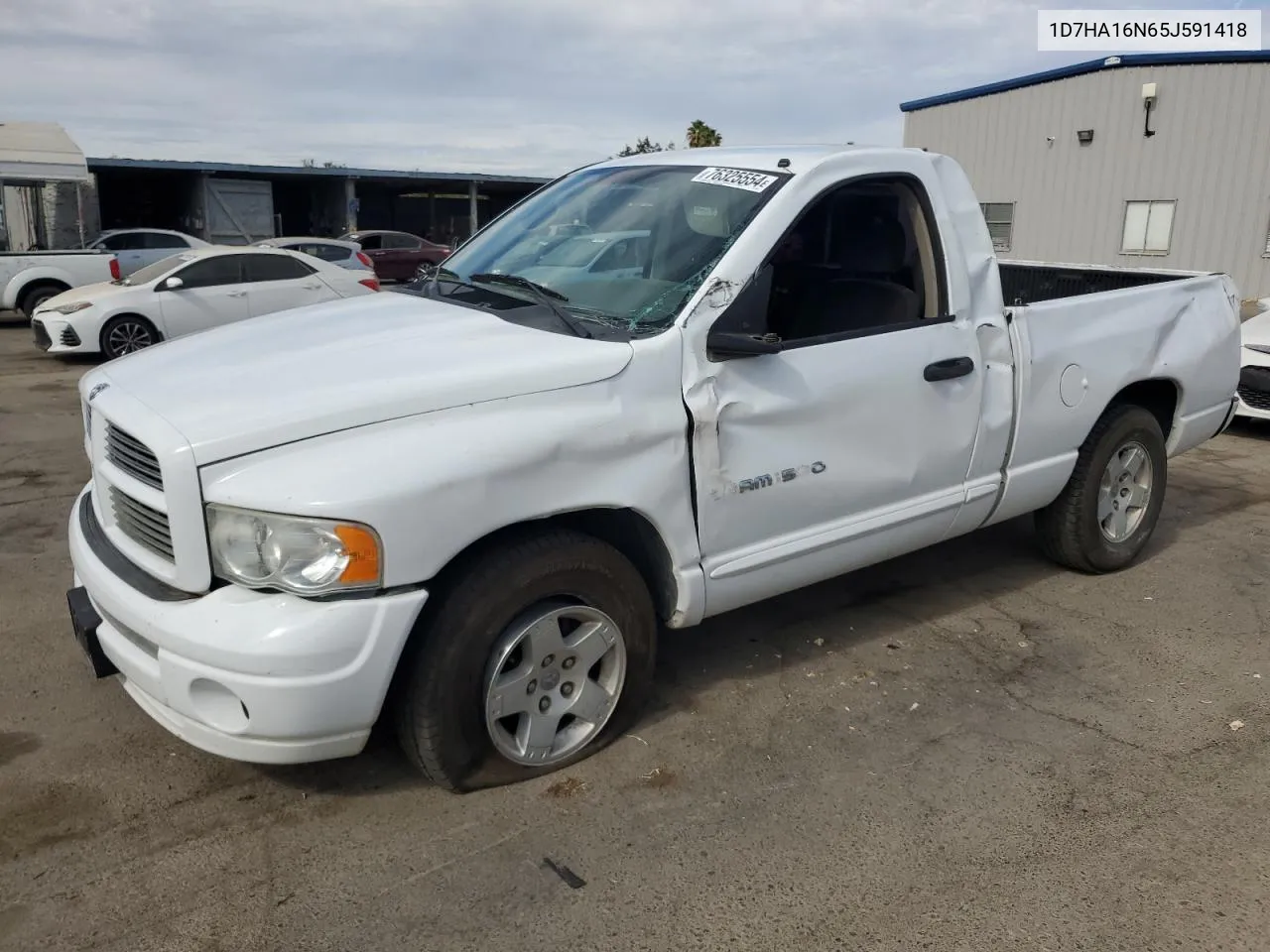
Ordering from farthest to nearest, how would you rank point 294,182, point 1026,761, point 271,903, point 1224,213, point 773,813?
1. point 294,182
2. point 1224,213
3. point 1026,761
4. point 773,813
5. point 271,903

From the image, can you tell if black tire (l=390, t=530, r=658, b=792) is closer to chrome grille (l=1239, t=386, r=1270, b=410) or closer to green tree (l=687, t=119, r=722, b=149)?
chrome grille (l=1239, t=386, r=1270, b=410)

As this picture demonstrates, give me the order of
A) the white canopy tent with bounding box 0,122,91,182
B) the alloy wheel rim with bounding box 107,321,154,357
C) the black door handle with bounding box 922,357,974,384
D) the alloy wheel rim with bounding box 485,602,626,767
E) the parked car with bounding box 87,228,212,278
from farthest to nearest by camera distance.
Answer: the white canopy tent with bounding box 0,122,91,182, the parked car with bounding box 87,228,212,278, the alloy wheel rim with bounding box 107,321,154,357, the black door handle with bounding box 922,357,974,384, the alloy wheel rim with bounding box 485,602,626,767

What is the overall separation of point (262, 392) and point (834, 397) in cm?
184

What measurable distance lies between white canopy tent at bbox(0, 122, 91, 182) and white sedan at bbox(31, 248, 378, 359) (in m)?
9.07

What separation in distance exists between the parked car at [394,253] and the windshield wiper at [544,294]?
2255cm

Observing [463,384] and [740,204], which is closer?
[463,384]

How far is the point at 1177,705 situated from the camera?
381 cm

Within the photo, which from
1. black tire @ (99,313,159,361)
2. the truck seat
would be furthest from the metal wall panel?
the truck seat

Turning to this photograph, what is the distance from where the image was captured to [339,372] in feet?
9.79

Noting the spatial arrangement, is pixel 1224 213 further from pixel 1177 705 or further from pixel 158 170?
pixel 158 170

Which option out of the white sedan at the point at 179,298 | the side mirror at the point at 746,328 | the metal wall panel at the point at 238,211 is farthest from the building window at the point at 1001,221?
the metal wall panel at the point at 238,211

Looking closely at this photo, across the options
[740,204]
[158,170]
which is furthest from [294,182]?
[740,204]

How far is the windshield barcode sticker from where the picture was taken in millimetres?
3580

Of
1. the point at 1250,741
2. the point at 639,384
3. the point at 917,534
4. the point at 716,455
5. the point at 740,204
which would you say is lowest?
the point at 1250,741
